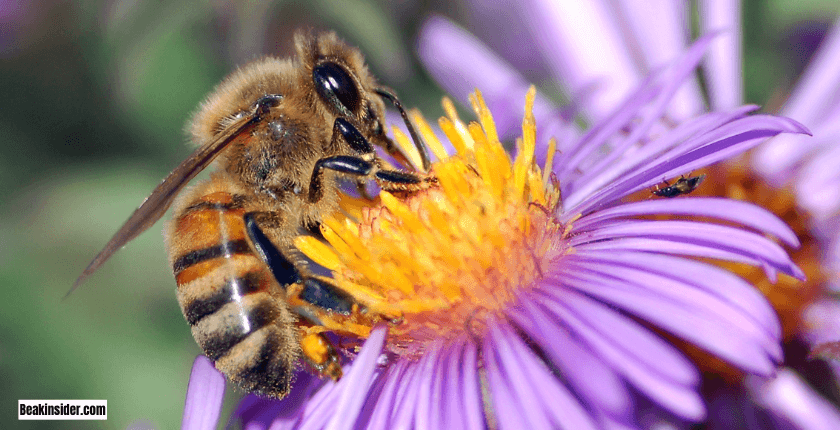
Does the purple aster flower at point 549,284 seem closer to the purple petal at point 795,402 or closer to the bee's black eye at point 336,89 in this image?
the bee's black eye at point 336,89

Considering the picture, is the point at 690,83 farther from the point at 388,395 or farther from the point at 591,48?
the point at 388,395

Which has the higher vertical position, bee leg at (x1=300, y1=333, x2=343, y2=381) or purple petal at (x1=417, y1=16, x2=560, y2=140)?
purple petal at (x1=417, y1=16, x2=560, y2=140)

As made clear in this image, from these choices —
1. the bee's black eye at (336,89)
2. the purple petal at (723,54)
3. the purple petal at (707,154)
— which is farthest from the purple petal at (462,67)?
the purple petal at (707,154)

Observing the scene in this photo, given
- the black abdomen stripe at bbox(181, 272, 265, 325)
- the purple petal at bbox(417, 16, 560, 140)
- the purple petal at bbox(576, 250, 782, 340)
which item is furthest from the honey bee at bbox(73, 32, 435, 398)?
the purple petal at bbox(417, 16, 560, 140)

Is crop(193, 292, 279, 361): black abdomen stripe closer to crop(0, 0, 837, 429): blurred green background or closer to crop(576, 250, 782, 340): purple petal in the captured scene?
crop(576, 250, 782, 340): purple petal

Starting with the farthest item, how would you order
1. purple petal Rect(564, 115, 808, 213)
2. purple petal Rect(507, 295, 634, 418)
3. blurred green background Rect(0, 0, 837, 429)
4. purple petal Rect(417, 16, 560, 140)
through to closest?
purple petal Rect(417, 16, 560, 140) < blurred green background Rect(0, 0, 837, 429) < purple petal Rect(564, 115, 808, 213) < purple petal Rect(507, 295, 634, 418)
